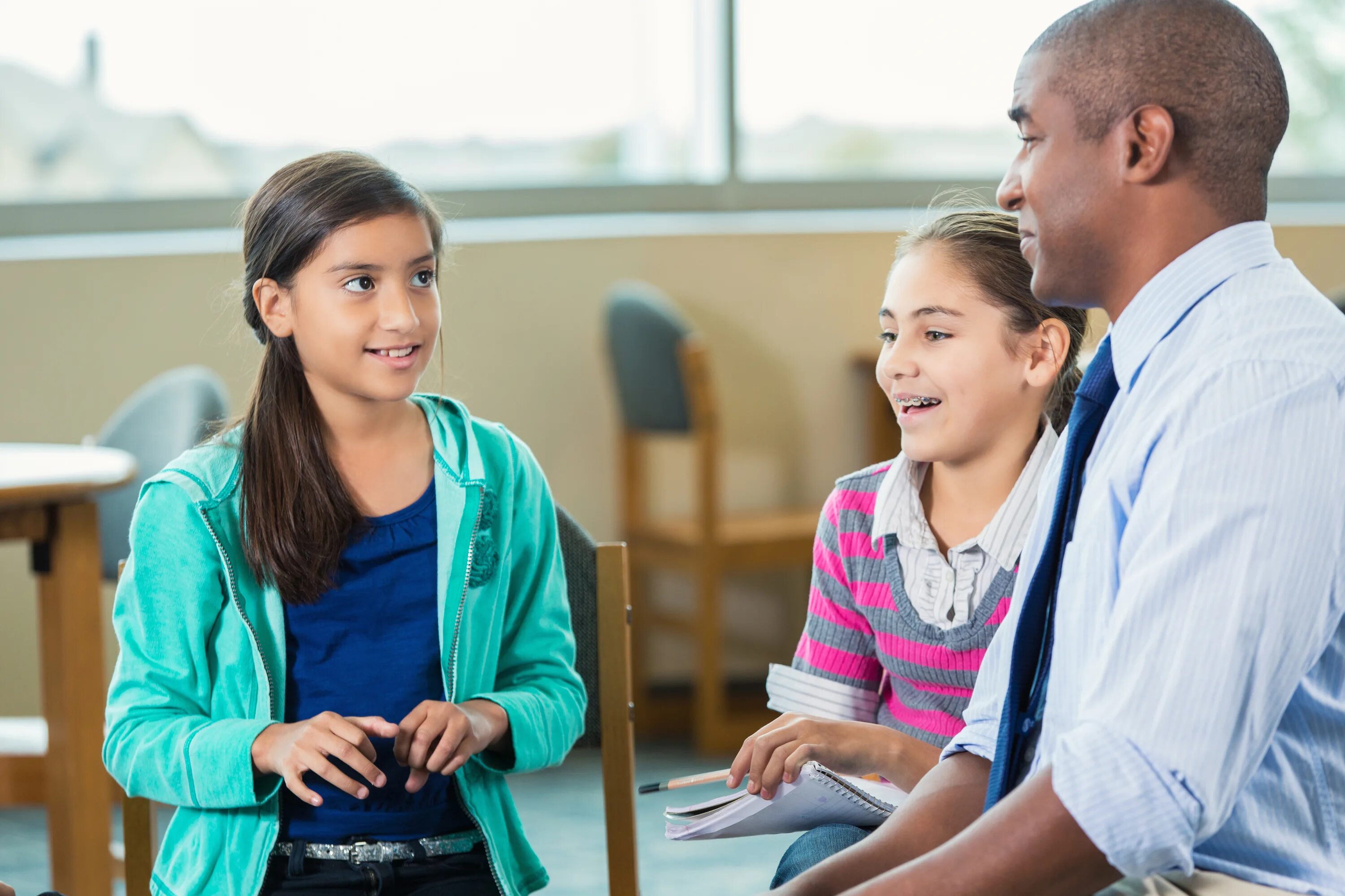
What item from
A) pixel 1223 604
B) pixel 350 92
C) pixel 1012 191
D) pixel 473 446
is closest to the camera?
pixel 1223 604

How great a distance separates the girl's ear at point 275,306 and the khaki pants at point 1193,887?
3.26ft

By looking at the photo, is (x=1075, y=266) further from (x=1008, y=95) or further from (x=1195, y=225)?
(x=1008, y=95)

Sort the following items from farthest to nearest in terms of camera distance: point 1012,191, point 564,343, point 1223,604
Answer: point 564,343 < point 1012,191 < point 1223,604

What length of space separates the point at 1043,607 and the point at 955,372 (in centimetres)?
44

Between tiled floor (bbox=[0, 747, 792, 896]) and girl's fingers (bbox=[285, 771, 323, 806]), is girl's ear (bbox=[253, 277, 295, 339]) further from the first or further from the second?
tiled floor (bbox=[0, 747, 792, 896])

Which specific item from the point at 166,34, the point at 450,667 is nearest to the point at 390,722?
the point at 450,667

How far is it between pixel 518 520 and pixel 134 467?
3.30 ft

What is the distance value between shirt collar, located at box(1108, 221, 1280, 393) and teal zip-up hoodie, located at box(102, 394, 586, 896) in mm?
707

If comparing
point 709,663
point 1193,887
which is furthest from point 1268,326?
point 709,663

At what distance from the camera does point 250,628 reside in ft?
4.46

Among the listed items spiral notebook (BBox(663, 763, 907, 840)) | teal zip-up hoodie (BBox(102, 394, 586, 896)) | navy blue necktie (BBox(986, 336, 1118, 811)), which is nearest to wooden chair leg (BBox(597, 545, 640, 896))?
teal zip-up hoodie (BBox(102, 394, 586, 896))

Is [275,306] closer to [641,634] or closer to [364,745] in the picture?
[364,745]

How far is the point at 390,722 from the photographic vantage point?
1.41m

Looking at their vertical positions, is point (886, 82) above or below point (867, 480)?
above
